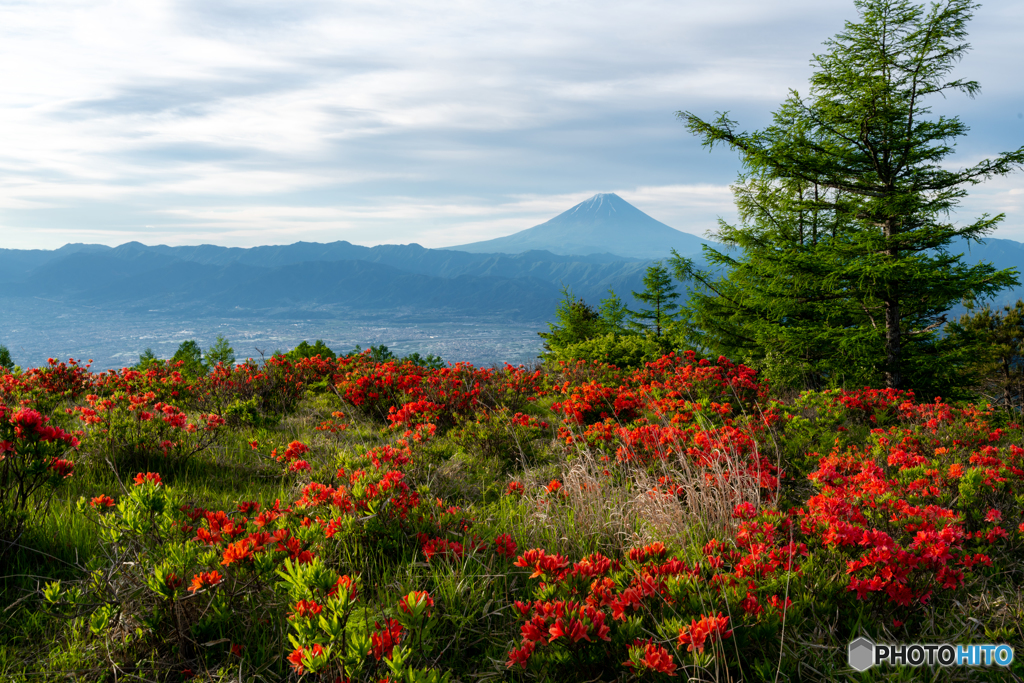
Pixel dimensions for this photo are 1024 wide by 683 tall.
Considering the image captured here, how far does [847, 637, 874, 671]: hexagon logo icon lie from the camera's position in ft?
6.62

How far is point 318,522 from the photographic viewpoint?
2.35 meters

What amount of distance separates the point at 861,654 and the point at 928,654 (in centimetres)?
30

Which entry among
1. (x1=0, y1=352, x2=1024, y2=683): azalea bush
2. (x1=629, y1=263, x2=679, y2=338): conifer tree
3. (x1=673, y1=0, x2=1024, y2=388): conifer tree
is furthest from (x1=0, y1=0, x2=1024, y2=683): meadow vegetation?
(x1=629, y1=263, x2=679, y2=338): conifer tree

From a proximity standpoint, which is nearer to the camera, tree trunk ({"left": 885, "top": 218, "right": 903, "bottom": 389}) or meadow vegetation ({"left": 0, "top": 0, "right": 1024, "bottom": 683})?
meadow vegetation ({"left": 0, "top": 0, "right": 1024, "bottom": 683})

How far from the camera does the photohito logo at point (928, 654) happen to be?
6.74ft

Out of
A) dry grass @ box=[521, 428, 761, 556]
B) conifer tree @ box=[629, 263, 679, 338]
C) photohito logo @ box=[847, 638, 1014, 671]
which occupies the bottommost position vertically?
photohito logo @ box=[847, 638, 1014, 671]

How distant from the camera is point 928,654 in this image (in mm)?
2107

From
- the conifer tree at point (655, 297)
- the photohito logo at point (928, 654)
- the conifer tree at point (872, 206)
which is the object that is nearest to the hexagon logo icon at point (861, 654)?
the photohito logo at point (928, 654)

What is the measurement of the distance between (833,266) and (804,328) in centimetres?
196

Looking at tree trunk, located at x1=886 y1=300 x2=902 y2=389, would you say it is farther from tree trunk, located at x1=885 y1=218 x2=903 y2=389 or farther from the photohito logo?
the photohito logo

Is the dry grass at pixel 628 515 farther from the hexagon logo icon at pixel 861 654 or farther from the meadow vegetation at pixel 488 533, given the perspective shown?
the hexagon logo icon at pixel 861 654

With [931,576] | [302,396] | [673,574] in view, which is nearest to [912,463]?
[931,576]

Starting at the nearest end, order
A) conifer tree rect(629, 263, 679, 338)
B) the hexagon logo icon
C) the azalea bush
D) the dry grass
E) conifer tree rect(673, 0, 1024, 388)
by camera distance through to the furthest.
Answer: the azalea bush → the hexagon logo icon → the dry grass → conifer tree rect(673, 0, 1024, 388) → conifer tree rect(629, 263, 679, 338)

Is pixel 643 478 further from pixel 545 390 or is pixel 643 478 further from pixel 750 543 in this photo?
pixel 545 390
